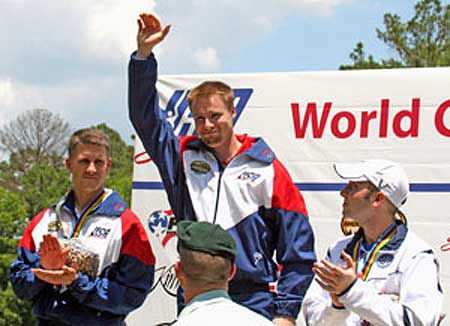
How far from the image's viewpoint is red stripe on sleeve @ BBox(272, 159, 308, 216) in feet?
10.6

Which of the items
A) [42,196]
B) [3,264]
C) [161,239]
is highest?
[161,239]

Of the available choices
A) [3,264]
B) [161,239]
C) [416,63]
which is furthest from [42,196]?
[161,239]

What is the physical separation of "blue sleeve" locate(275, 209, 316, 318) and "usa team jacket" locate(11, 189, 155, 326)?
72 cm

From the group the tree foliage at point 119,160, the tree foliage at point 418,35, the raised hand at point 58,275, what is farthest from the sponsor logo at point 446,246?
the tree foliage at point 119,160

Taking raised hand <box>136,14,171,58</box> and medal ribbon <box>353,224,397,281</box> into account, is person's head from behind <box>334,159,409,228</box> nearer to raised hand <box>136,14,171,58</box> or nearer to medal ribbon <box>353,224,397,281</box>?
medal ribbon <box>353,224,397,281</box>

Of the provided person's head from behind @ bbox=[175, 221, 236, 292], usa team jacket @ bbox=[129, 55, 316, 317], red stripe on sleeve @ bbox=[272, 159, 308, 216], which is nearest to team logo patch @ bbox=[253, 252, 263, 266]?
usa team jacket @ bbox=[129, 55, 316, 317]

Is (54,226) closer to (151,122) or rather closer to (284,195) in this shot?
(151,122)

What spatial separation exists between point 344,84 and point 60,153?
92.6 ft

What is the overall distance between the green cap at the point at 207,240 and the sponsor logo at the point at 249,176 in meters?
1.05

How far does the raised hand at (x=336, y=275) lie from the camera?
9.21ft

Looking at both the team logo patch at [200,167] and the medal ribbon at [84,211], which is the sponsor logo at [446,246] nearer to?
the team logo patch at [200,167]

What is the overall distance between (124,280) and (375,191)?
1228 mm

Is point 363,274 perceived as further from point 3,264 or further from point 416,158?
point 3,264

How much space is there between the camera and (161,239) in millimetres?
5547
